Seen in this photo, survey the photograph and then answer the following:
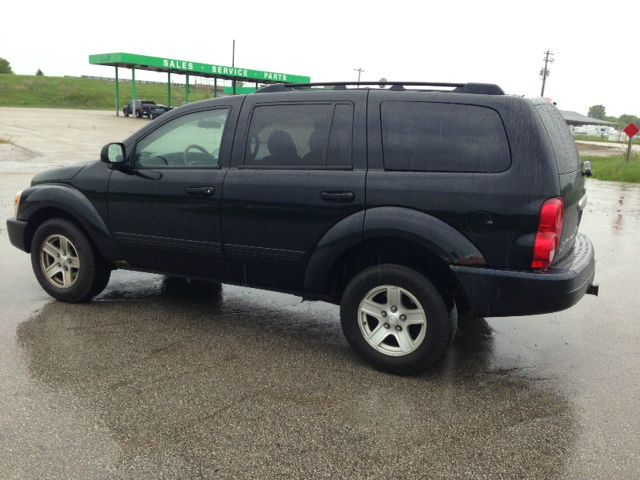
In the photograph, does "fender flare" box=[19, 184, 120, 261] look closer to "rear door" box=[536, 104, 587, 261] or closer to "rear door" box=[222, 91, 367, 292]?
"rear door" box=[222, 91, 367, 292]

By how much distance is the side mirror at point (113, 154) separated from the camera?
4.72m

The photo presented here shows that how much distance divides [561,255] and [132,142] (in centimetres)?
338

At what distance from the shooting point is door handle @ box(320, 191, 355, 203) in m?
3.94

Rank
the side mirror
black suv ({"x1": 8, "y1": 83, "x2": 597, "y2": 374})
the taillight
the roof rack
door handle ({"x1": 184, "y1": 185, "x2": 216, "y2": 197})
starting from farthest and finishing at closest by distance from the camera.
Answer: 1. the side mirror
2. door handle ({"x1": 184, "y1": 185, "x2": 216, "y2": 197})
3. the roof rack
4. black suv ({"x1": 8, "y1": 83, "x2": 597, "y2": 374})
5. the taillight

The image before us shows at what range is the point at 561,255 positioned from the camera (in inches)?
152

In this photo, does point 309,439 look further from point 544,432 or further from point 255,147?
point 255,147

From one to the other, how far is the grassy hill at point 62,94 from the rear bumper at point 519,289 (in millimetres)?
73017

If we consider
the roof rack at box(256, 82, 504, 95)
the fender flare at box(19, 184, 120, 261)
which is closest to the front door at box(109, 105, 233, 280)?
the fender flare at box(19, 184, 120, 261)

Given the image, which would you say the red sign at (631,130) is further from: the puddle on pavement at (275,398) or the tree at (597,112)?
the tree at (597,112)

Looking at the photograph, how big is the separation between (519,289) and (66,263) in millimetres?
3762

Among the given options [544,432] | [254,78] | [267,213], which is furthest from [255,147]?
[254,78]

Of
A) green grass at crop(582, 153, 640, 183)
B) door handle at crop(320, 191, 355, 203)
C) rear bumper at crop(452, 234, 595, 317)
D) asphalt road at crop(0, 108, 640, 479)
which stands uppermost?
door handle at crop(320, 191, 355, 203)

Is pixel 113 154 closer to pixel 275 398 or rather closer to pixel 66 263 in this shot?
pixel 66 263

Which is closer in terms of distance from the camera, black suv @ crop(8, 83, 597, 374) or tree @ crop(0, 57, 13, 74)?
black suv @ crop(8, 83, 597, 374)
